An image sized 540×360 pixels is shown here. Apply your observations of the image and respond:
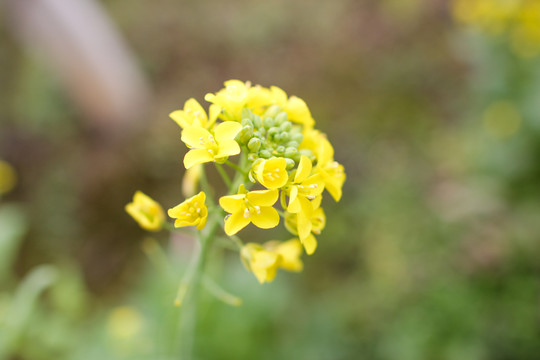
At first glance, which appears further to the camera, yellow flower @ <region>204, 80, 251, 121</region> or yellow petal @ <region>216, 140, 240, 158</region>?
yellow flower @ <region>204, 80, 251, 121</region>

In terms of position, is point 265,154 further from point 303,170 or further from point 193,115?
point 193,115

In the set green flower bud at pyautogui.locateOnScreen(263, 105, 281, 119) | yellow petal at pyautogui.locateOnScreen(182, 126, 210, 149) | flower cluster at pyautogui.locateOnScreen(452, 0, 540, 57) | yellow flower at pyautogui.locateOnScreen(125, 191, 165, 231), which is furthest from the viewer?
flower cluster at pyautogui.locateOnScreen(452, 0, 540, 57)

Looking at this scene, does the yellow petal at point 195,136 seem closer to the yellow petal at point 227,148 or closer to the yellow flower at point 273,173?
the yellow petal at point 227,148

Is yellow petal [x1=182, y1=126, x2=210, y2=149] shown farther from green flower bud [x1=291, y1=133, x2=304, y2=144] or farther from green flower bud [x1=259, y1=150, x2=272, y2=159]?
green flower bud [x1=291, y1=133, x2=304, y2=144]

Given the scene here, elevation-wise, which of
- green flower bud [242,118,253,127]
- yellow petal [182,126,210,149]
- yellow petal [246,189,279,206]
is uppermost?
green flower bud [242,118,253,127]

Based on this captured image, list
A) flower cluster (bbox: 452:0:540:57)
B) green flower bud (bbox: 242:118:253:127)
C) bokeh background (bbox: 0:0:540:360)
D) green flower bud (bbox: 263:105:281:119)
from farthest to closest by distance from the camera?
flower cluster (bbox: 452:0:540:57) < bokeh background (bbox: 0:0:540:360) < green flower bud (bbox: 263:105:281:119) < green flower bud (bbox: 242:118:253:127)

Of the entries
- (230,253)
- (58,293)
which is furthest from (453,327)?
(58,293)

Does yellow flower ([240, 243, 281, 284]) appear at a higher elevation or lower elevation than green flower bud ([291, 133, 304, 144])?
lower

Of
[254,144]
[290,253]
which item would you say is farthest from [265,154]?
[290,253]

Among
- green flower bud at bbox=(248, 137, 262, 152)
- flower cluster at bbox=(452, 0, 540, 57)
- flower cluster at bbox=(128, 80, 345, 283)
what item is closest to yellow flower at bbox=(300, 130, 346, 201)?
flower cluster at bbox=(128, 80, 345, 283)
